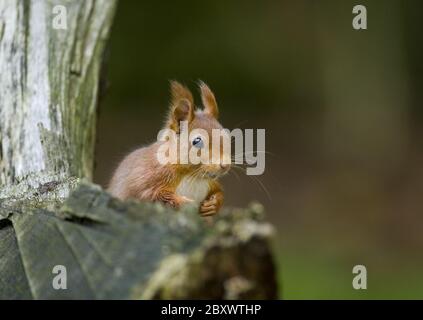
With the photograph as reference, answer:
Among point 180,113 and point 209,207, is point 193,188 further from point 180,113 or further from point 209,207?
point 180,113

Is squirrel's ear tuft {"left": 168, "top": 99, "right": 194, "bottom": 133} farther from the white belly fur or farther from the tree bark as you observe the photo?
the tree bark

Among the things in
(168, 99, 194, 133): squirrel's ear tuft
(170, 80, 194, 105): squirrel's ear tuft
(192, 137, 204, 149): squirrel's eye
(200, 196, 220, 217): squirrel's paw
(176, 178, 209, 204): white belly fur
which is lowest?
(200, 196, 220, 217): squirrel's paw

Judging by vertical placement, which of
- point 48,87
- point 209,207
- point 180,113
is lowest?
point 209,207

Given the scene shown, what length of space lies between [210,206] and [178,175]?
215mm

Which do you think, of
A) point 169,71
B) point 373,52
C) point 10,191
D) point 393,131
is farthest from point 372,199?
point 10,191

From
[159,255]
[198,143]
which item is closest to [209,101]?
[198,143]

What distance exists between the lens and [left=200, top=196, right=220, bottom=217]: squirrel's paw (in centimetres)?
283

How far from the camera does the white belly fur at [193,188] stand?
301 cm

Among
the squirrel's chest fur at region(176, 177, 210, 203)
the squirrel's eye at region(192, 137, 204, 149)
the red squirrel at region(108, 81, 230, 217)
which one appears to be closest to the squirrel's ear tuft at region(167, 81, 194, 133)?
the red squirrel at region(108, 81, 230, 217)

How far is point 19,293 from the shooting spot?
1.91 m

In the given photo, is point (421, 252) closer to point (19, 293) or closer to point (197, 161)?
point (197, 161)

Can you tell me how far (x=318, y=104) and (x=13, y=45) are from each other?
826cm

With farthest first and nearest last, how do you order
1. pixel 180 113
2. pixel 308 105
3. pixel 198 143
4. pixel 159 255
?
pixel 308 105, pixel 180 113, pixel 198 143, pixel 159 255

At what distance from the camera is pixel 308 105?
11.2 meters
